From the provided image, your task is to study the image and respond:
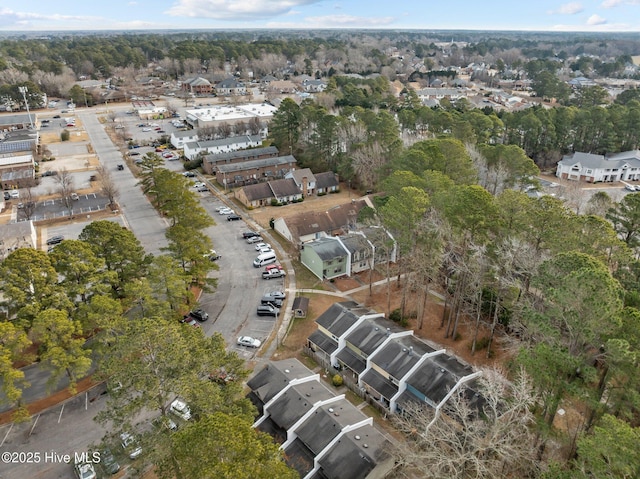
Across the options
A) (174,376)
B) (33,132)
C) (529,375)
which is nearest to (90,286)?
(174,376)

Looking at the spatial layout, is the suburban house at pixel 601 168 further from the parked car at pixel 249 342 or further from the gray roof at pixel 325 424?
the gray roof at pixel 325 424

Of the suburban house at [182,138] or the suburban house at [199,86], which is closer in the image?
the suburban house at [182,138]

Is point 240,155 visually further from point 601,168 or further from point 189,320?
point 601,168

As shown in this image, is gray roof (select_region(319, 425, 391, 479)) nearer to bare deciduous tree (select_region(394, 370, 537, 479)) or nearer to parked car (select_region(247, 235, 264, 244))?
bare deciduous tree (select_region(394, 370, 537, 479))

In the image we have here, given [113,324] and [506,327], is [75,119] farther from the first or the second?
[506,327]

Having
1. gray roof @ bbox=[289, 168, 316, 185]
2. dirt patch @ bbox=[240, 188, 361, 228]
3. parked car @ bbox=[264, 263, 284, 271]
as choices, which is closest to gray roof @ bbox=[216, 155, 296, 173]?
dirt patch @ bbox=[240, 188, 361, 228]

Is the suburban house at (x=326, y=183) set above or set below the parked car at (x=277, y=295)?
above

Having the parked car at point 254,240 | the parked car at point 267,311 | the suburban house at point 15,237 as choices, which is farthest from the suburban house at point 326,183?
the suburban house at point 15,237
